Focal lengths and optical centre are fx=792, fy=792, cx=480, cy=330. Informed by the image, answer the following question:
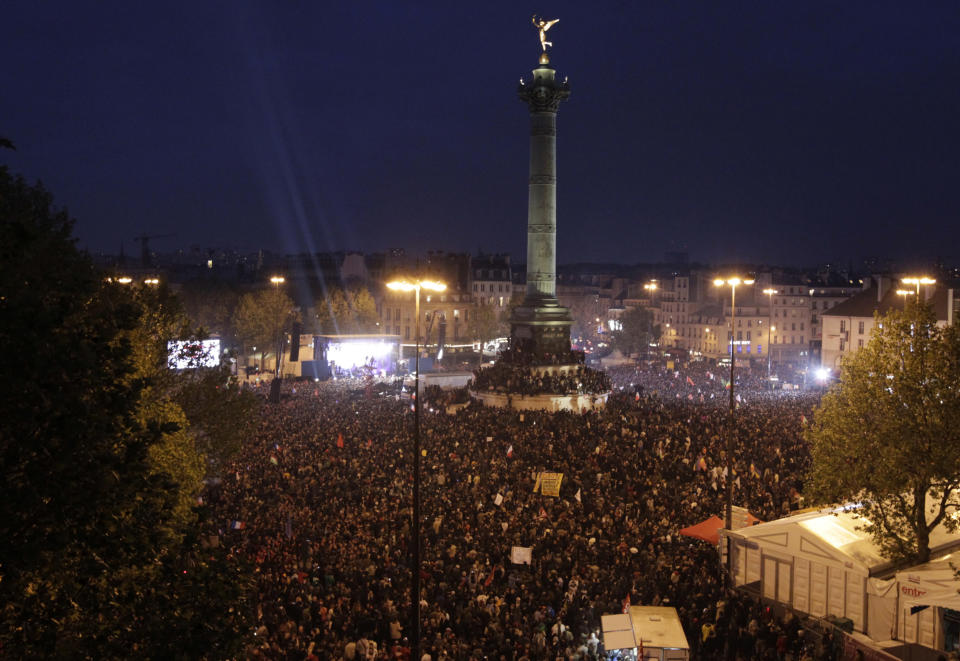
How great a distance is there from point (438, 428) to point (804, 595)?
1611cm

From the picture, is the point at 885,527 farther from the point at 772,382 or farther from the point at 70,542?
the point at 772,382

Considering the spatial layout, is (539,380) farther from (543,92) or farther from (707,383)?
(707,383)

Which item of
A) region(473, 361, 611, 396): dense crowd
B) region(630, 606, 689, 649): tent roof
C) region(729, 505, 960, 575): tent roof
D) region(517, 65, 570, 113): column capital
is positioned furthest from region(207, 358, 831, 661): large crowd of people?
region(517, 65, 570, 113): column capital

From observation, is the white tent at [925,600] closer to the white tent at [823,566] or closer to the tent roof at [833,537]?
the white tent at [823,566]

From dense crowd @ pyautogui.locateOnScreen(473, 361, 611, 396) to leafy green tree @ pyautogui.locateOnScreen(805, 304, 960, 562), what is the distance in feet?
64.3

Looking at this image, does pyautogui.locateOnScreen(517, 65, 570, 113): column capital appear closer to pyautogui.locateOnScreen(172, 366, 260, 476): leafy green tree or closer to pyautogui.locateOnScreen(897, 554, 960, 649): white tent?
pyautogui.locateOnScreen(172, 366, 260, 476): leafy green tree

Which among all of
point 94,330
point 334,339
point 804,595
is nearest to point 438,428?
point 804,595

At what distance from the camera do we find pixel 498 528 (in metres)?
18.6

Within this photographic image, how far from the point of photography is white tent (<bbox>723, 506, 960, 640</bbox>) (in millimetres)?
14805

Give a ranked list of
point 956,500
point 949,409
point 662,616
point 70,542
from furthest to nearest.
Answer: point 956,500
point 949,409
point 662,616
point 70,542

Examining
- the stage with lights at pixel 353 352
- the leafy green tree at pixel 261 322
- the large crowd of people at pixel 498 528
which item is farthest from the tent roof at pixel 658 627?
the leafy green tree at pixel 261 322

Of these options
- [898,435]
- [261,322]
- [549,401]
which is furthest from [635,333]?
[898,435]

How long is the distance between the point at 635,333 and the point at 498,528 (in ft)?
257

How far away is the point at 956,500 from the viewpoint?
53.4ft
